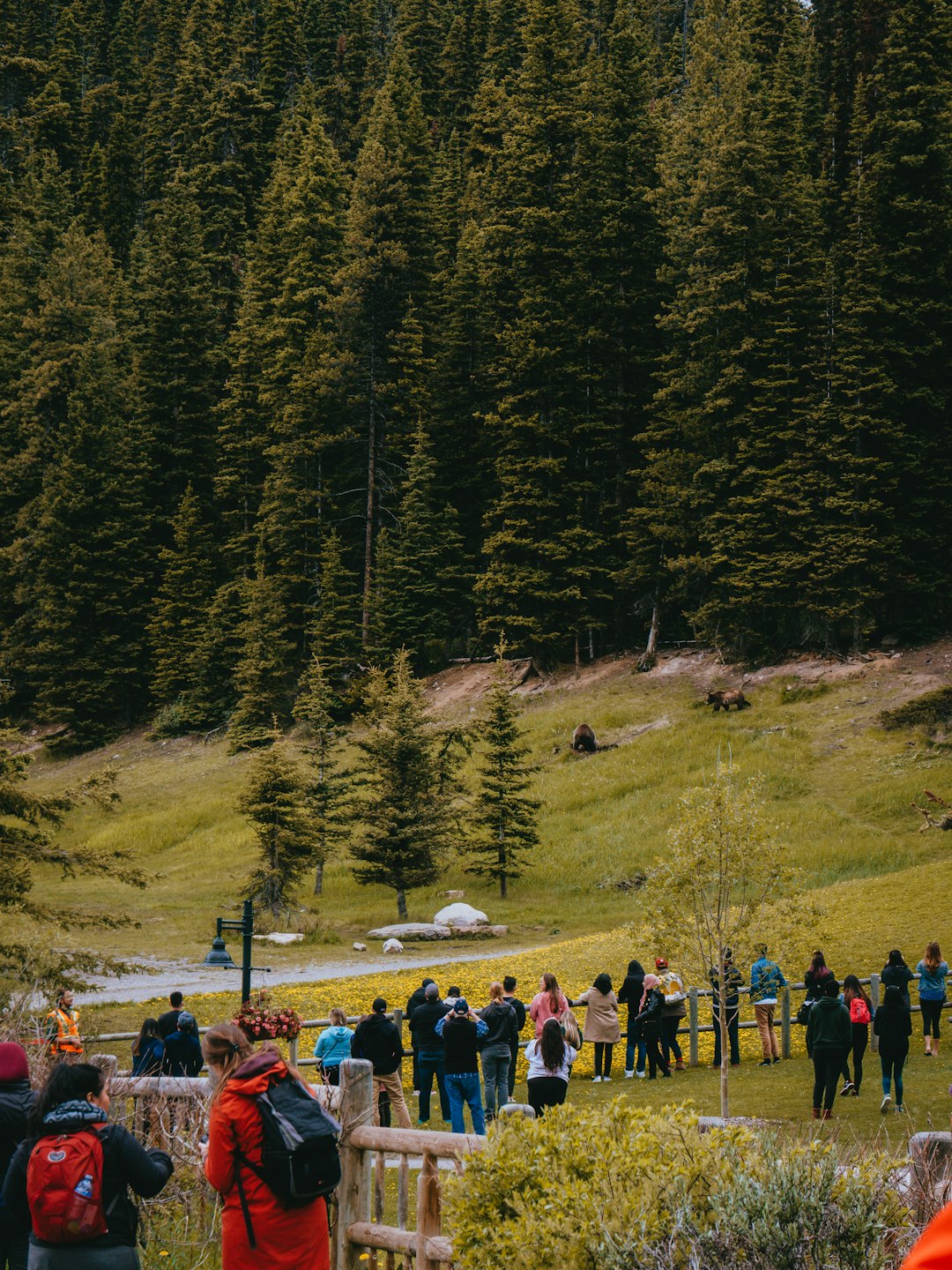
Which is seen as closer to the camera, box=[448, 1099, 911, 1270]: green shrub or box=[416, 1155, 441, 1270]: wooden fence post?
box=[448, 1099, 911, 1270]: green shrub

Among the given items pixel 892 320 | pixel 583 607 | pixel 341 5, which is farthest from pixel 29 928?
pixel 341 5

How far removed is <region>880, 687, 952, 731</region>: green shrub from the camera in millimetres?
41031

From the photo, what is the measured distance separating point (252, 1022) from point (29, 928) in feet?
55.6

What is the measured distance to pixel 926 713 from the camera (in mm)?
41344

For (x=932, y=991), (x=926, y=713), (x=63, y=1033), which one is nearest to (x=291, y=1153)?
(x=63, y=1033)

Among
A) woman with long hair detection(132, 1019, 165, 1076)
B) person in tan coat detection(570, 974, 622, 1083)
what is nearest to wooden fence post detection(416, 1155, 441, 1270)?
woman with long hair detection(132, 1019, 165, 1076)

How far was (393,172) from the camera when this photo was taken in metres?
65.3

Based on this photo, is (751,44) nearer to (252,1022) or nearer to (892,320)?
(892,320)

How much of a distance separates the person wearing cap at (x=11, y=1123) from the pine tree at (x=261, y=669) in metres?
46.7

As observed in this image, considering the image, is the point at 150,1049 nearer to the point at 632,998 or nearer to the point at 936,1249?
the point at 632,998

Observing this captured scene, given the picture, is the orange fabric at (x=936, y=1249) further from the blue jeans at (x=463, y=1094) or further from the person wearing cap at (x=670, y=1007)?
the person wearing cap at (x=670, y=1007)

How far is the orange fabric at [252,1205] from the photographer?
5598 millimetres

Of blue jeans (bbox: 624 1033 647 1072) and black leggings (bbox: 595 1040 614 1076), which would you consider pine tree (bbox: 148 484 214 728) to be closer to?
blue jeans (bbox: 624 1033 647 1072)

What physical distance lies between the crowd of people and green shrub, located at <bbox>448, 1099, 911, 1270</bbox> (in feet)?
2.85
